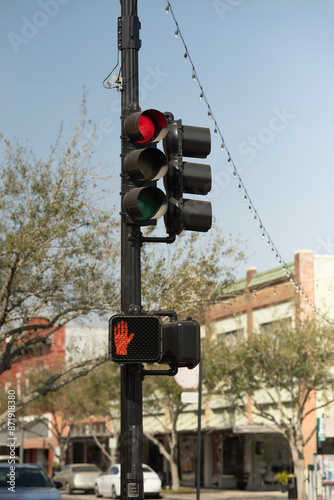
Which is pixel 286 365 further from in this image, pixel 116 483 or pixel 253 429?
pixel 116 483

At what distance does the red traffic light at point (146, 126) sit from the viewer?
6.49m

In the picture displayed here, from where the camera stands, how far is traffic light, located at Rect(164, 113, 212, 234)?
6.58 m

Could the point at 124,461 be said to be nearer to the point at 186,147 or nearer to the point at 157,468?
the point at 186,147

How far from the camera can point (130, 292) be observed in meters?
6.47

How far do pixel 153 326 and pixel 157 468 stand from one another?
4996 cm

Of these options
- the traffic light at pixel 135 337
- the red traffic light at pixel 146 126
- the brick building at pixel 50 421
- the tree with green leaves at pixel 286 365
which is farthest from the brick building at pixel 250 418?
the traffic light at pixel 135 337

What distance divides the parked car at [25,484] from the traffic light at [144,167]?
9353 mm

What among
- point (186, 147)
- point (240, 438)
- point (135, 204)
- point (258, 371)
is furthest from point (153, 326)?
point (240, 438)

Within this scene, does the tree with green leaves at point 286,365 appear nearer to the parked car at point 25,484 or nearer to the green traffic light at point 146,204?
the parked car at point 25,484

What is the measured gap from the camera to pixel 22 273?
2034 centimetres

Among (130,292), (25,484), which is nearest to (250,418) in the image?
(25,484)

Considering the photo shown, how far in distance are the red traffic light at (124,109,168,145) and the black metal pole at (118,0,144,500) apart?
0.17 metres

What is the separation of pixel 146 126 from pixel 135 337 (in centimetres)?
169

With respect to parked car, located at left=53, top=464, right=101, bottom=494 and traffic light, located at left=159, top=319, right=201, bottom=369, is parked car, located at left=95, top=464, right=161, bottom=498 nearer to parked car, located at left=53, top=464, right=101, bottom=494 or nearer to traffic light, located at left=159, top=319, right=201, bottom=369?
parked car, located at left=53, top=464, right=101, bottom=494
